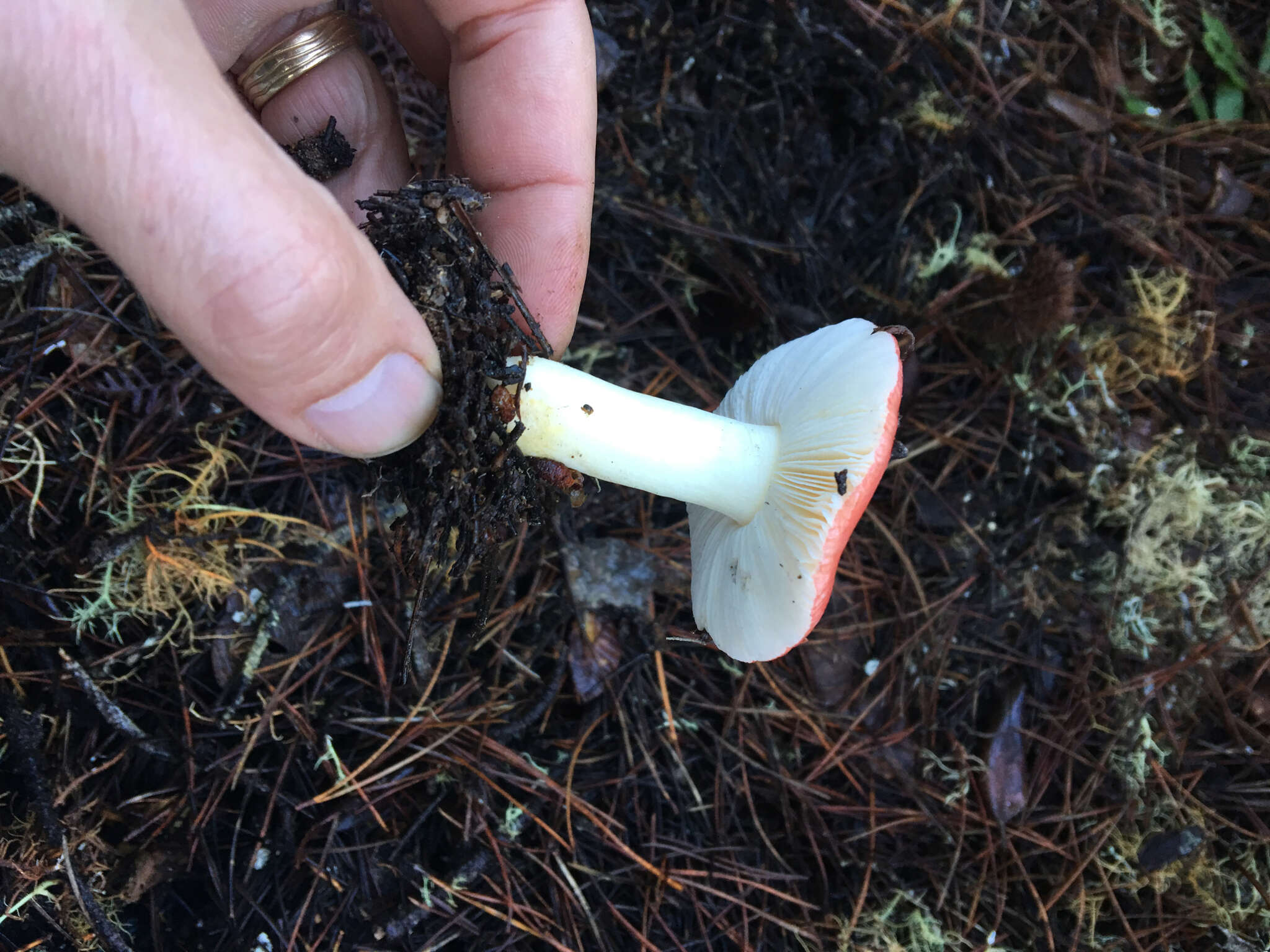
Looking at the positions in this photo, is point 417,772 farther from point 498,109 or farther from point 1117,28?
point 1117,28

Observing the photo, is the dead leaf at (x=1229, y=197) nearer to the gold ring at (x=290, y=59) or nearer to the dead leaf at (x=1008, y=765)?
the dead leaf at (x=1008, y=765)

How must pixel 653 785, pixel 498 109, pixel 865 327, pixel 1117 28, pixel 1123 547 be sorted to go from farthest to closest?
pixel 1117 28 → pixel 1123 547 → pixel 653 785 → pixel 498 109 → pixel 865 327

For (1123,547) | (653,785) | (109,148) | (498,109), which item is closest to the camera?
(109,148)

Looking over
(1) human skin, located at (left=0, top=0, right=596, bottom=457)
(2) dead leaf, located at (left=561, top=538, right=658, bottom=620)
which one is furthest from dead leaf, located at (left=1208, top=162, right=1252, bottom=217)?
(1) human skin, located at (left=0, top=0, right=596, bottom=457)

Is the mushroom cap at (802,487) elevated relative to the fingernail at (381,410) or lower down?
lower down

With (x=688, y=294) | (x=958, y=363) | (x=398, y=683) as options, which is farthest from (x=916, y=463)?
(x=398, y=683)

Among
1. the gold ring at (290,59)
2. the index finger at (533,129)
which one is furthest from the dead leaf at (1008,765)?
the gold ring at (290,59)

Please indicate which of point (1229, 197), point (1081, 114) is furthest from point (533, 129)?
point (1229, 197)

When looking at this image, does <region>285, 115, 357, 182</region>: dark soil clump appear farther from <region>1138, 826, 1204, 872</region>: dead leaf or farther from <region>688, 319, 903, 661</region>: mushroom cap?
<region>1138, 826, 1204, 872</region>: dead leaf
